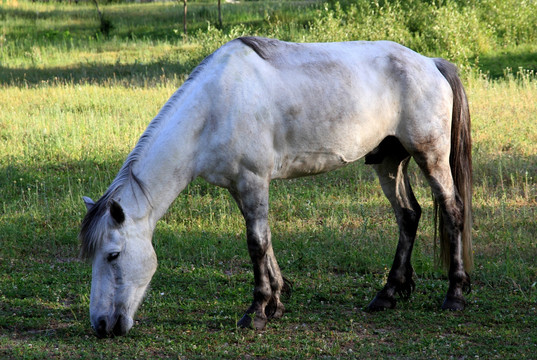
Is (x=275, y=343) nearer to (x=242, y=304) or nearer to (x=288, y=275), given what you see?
(x=242, y=304)

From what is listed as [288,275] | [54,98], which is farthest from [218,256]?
[54,98]

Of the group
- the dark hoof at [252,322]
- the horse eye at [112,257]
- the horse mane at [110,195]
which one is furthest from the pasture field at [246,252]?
the horse mane at [110,195]

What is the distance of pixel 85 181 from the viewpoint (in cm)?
840

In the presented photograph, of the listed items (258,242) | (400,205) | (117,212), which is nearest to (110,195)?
(117,212)

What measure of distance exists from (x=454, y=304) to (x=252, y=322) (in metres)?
1.69

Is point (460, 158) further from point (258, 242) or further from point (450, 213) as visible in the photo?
point (258, 242)

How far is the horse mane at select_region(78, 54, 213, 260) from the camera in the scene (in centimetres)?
418

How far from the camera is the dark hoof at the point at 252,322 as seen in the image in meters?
4.62

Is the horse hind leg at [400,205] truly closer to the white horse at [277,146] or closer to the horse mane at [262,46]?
the white horse at [277,146]

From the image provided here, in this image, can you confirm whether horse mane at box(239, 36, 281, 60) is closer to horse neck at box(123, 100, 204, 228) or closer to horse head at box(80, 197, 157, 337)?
horse neck at box(123, 100, 204, 228)

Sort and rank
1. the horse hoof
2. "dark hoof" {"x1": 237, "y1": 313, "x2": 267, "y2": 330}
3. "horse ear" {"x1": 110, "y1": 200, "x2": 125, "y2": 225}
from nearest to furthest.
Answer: "horse ear" {"x1": 110, "y1": 200, "x2": 125, "y2": 225} < "dark hoof" {"x1": 237, "y1": 313, "x2": 267, "y2": 330} < the horse hoof

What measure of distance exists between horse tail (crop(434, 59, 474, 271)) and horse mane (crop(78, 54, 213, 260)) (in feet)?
7.37

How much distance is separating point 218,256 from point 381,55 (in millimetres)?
2663

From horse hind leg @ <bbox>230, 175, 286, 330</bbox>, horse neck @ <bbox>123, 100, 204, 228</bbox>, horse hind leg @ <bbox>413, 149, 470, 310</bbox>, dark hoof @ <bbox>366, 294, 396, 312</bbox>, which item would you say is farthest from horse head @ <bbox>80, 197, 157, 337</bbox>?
horse hind leg @ <bbox>413, 149, 470, 310</bbox>
